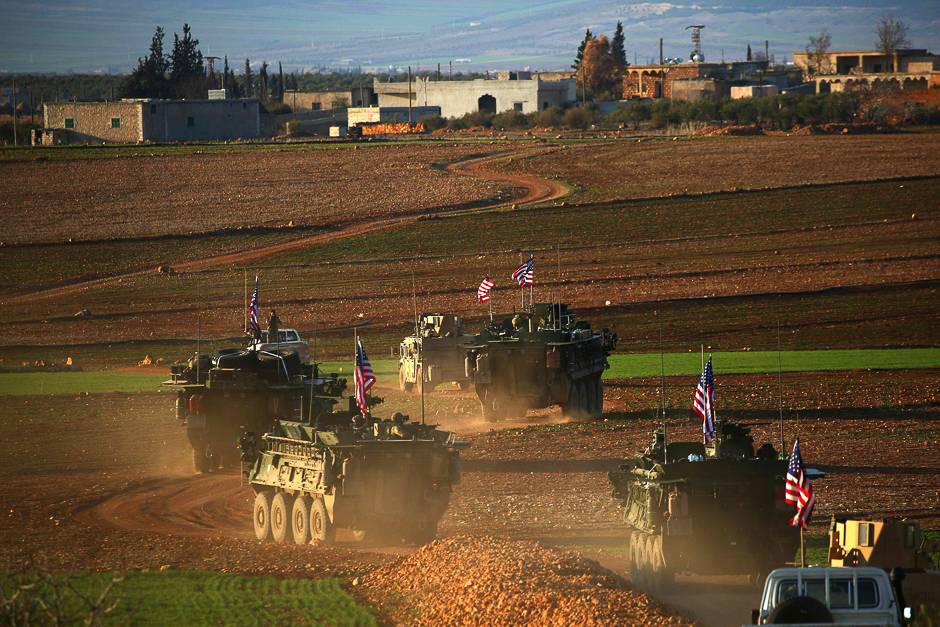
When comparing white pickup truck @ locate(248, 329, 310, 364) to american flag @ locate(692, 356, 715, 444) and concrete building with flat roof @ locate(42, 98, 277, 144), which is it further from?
concrete building with flat roof @ locate(42, 98, 277, 144)

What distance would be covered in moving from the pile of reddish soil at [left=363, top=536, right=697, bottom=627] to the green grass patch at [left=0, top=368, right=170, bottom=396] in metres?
20.8

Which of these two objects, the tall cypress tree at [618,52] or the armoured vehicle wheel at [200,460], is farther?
the tall cypress tree at [618,52]

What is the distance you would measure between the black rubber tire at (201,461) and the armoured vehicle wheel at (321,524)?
6415 mm

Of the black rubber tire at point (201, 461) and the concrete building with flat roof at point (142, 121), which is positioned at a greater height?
the concrete building with flat roof at point (142, 121)

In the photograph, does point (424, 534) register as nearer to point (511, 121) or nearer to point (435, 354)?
point (435, 354)

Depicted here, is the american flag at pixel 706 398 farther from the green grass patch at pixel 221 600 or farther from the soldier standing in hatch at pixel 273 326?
the soldier standing in hatch at pixel 273 326

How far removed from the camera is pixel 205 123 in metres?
95.8

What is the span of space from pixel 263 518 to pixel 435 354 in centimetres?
1505

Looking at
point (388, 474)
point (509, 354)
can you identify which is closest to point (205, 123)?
point (509, 354)

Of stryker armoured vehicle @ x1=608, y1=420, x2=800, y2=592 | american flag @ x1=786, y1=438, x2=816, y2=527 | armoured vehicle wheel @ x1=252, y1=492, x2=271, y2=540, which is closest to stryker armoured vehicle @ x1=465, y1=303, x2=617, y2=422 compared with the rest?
armoured vehicle wheel @ x1=252, y1=492, x2=271, y2=540

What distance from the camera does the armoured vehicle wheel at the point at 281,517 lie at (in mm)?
19562

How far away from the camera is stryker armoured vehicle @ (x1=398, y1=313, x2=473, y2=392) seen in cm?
3450

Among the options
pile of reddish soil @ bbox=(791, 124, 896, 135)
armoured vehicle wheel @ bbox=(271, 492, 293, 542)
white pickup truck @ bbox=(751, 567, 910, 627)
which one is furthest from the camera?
pile of reddish soil @ bbox=(791, 124, 896, 135)

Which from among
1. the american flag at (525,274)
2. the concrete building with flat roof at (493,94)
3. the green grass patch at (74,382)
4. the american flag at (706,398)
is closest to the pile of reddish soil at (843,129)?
the concrete building with flat roof at (493,94)
